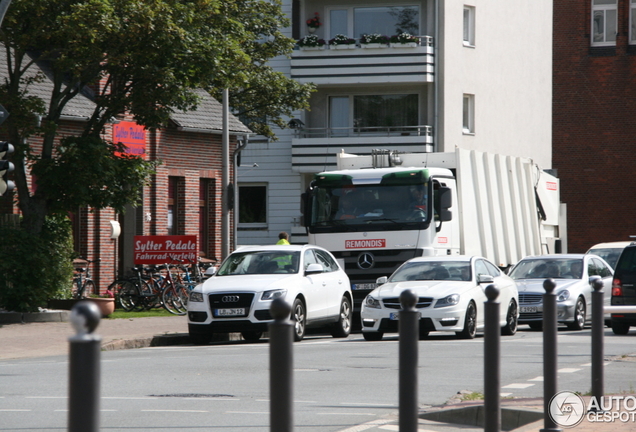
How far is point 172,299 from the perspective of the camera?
26.0 metres

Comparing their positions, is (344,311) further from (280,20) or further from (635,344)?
(280,20)

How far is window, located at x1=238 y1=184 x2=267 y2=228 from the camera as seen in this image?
41656mm

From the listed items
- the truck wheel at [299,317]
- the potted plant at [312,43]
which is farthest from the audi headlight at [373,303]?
the potted plant at [312,43]

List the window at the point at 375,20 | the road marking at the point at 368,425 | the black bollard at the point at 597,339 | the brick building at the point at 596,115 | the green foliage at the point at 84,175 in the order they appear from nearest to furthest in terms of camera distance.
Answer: the road marking at the point at 368,425
the black bollard at the point at 597,339
the green foliage at the point at 84,175
the window at the point at 375,20
the brick building at the point at 596,115

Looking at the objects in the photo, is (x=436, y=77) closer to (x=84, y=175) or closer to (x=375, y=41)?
(x=375, y=41)

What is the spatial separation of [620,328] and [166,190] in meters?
15.1

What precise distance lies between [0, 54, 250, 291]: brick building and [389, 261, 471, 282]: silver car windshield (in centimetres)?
1014

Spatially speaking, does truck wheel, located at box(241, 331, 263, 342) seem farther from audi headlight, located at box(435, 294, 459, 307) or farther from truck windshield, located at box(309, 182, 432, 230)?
audi headlight, located at box(435, 294, 459, 307)

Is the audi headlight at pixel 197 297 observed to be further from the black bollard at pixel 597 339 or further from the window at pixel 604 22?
the window at pixel 604 22

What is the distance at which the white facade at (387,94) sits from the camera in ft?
129

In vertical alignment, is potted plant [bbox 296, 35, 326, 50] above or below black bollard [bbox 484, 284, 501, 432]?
above

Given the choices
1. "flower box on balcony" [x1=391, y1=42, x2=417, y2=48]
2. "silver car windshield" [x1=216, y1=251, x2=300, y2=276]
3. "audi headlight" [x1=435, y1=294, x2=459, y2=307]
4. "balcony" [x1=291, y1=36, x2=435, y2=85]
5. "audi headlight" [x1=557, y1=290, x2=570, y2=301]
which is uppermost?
"flower box on balcony" [x1=391, y1=42, x2=417, y2=48]

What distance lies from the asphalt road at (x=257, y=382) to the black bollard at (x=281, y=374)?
4158 millimetres

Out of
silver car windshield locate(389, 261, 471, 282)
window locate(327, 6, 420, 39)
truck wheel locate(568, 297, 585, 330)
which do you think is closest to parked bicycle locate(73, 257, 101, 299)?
silver car windshield locate(389, 261, 471, 282)
